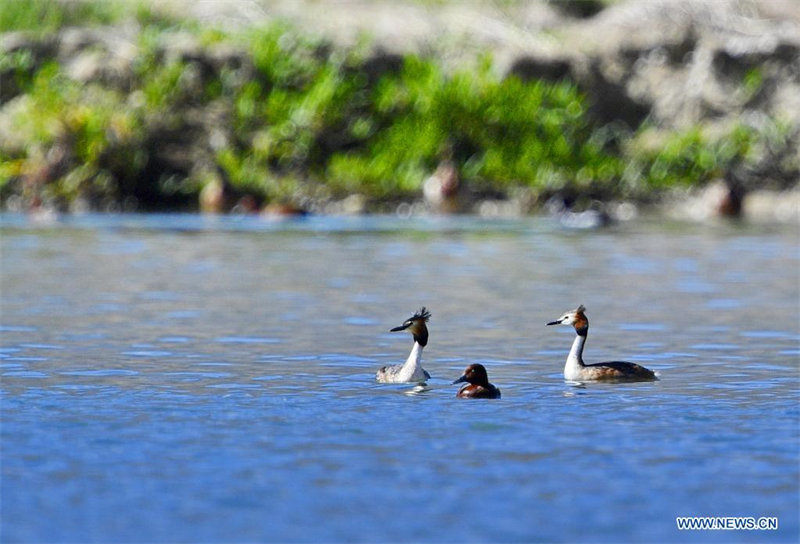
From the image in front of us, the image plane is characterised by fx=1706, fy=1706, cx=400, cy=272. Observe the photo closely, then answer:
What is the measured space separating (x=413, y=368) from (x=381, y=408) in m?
1.29

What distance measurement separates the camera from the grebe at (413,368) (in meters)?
14.3

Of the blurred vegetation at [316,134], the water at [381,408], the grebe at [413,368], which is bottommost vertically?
the water at [381,408]

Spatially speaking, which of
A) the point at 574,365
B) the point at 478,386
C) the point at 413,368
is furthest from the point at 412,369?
the point at 574,365

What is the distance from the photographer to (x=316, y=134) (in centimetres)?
4722

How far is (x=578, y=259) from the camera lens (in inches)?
1169

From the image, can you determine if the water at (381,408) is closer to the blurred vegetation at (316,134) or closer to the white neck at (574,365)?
the white neck at (574,365)

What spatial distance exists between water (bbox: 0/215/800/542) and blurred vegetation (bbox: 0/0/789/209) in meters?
18.1

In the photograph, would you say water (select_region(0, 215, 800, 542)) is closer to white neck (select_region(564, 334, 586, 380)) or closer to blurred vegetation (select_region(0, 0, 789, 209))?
white neck (select_region(564, 334, 586, 380))

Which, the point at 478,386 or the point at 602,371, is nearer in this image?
the point at 478,386

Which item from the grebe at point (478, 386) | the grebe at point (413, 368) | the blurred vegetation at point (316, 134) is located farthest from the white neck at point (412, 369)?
the blurred vegetation at point (316, 134)

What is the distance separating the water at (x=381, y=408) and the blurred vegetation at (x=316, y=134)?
59.4 feet

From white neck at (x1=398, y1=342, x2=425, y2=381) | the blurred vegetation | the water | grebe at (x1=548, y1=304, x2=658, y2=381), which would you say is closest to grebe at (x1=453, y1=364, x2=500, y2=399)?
the water

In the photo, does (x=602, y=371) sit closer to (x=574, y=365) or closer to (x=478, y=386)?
(x=574, y=365)

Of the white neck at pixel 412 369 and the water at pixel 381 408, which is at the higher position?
the white neck at pixel 412 369
